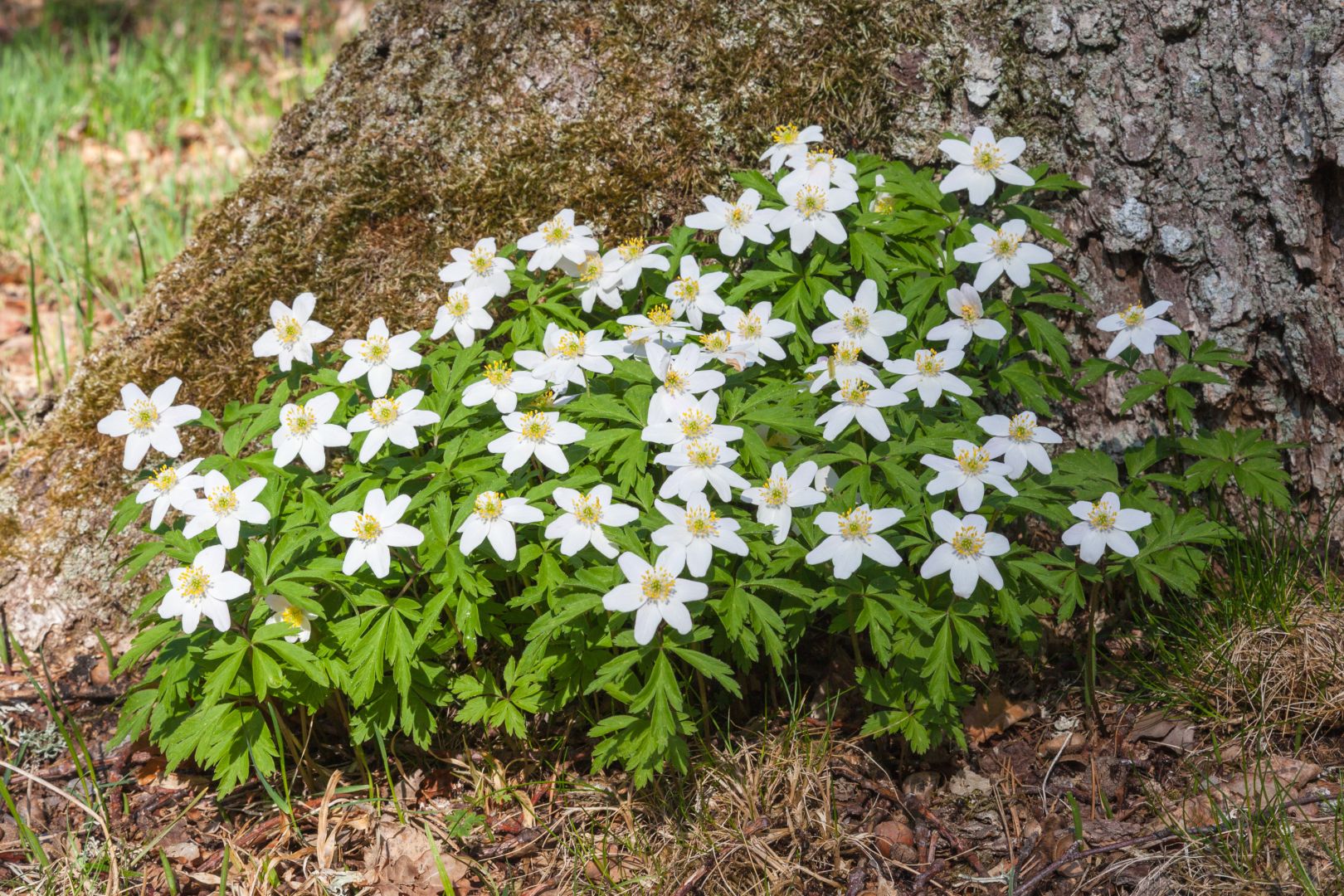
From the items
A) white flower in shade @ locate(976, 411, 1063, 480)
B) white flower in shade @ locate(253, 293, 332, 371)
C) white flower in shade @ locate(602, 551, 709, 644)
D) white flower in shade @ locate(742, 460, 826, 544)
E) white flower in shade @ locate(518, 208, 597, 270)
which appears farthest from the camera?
white flower in shade @ locate(518, 208, 597, 270)

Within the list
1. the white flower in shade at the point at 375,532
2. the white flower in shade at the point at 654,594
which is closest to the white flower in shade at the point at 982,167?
the white flower in shade at the point at 654,594

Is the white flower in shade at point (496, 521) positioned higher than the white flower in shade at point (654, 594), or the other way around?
the white flower in shade at point (496, 521)

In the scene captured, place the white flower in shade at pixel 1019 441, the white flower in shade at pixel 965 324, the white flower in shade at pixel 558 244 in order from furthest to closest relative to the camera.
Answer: the white flower in shade at pixel 558 244, the white flower in shade at pixel 965 324, the white flower in shade at pixel 1019 441

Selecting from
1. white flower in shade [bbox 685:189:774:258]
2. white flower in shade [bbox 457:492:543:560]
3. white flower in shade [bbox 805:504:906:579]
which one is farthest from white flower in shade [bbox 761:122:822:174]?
white flower in shade [bbox 457:492:543:560]

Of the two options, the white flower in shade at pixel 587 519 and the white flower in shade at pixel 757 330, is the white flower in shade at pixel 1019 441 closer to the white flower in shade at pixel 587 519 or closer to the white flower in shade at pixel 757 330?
the white flower in shade at pixel 757 330

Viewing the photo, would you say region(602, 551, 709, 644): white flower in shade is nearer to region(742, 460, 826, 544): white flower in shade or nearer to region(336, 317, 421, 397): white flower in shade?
region(742, 460, 826, 544): white flower in shade
